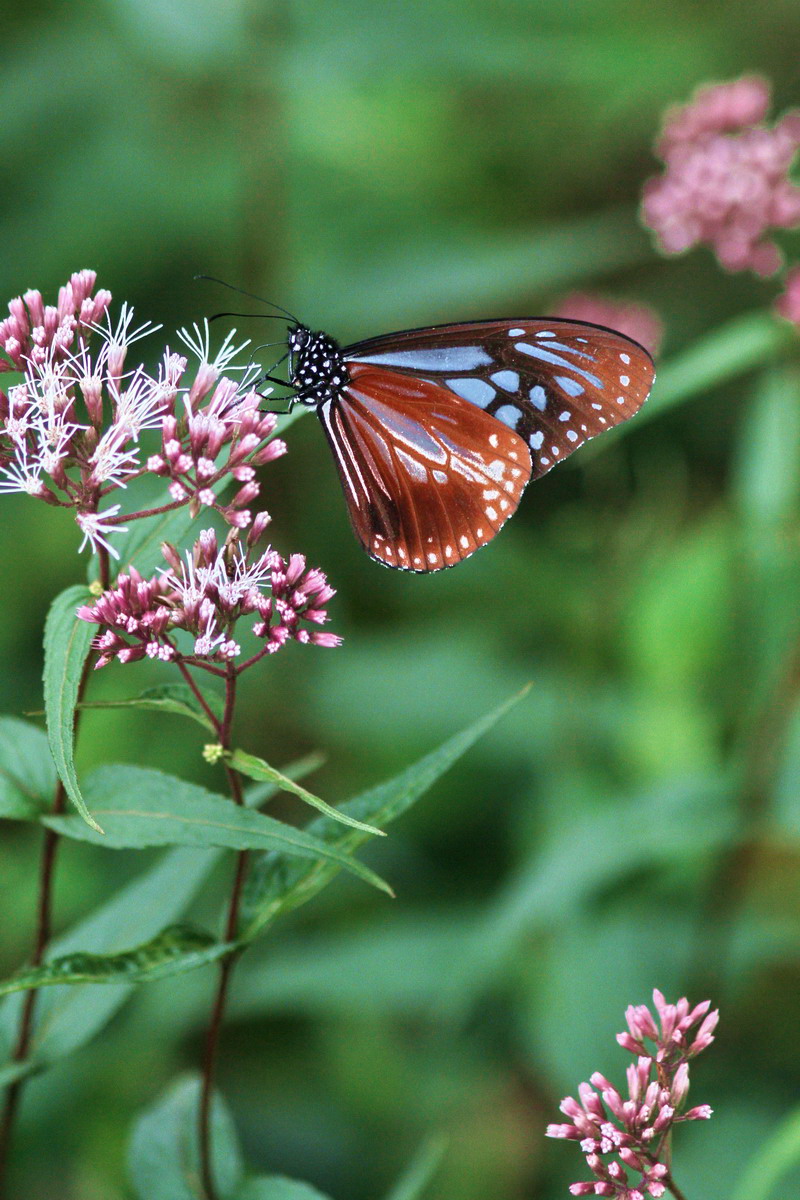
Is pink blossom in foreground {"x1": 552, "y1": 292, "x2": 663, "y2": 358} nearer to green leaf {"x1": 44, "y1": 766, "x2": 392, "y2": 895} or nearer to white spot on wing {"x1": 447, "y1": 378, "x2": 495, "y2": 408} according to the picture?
white spot on wing {"x1": 447, "y1": 378, "x2": 495, "y2": 408}

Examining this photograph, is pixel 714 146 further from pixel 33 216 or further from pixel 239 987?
pixel 239 987

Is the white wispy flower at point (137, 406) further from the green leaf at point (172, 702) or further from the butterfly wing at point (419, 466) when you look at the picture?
the butterfly wing at point (419, 466)

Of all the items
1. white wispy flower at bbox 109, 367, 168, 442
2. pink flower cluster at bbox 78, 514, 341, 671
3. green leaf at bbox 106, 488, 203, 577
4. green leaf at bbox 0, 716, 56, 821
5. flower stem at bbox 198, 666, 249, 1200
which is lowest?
flower stem at bbox 198, 666, 249, 1200

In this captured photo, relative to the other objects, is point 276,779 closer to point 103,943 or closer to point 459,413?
point 103,943

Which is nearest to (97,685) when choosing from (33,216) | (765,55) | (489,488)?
(33,216)

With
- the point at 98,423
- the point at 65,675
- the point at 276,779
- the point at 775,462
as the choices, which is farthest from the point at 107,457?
the point at 775,462

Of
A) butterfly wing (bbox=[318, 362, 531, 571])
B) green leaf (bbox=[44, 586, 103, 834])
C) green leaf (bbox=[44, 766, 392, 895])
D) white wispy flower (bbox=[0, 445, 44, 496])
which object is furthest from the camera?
butterfly wing (bbox=[318, 362, 531, 571])

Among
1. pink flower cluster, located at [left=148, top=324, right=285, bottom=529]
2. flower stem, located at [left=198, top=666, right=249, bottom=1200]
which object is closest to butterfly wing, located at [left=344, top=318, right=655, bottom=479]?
pink flower cluster, located at [left=148, top=324, right=285, bottom=529]
